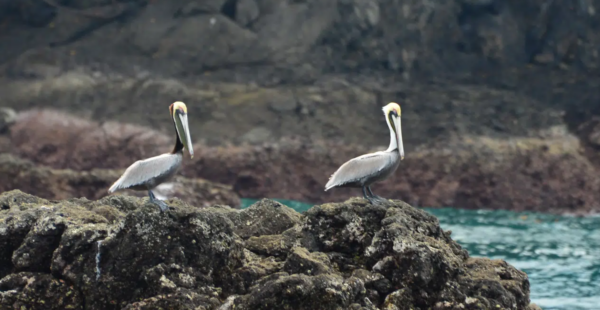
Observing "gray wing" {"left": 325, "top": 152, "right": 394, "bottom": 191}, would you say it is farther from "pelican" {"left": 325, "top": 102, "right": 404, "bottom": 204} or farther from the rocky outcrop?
the rocky outcrop

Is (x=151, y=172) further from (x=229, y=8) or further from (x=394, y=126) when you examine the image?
(x=229, y=8)

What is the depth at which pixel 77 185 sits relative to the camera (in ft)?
109

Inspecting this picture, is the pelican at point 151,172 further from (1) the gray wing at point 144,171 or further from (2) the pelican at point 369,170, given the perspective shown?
(2) the pelican at point 369,170

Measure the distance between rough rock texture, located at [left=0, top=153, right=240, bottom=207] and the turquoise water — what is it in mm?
4461

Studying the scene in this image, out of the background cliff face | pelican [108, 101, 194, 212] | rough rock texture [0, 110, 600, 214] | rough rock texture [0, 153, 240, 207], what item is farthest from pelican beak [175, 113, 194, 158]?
the background cliff face

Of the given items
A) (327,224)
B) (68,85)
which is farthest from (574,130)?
(327,224)

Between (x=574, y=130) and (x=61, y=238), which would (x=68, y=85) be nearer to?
(x=574, y=130)

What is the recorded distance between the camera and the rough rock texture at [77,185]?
3284cm

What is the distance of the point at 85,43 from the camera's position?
152 feet

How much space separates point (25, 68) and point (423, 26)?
21.9 m

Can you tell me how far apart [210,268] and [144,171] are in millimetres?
1459

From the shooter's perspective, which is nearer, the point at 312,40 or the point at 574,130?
the point at 574,130

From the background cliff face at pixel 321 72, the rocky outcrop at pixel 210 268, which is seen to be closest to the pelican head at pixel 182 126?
the rocky outcrop at pixel 210 268

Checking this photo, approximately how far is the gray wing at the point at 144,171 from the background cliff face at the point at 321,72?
1168 inches
